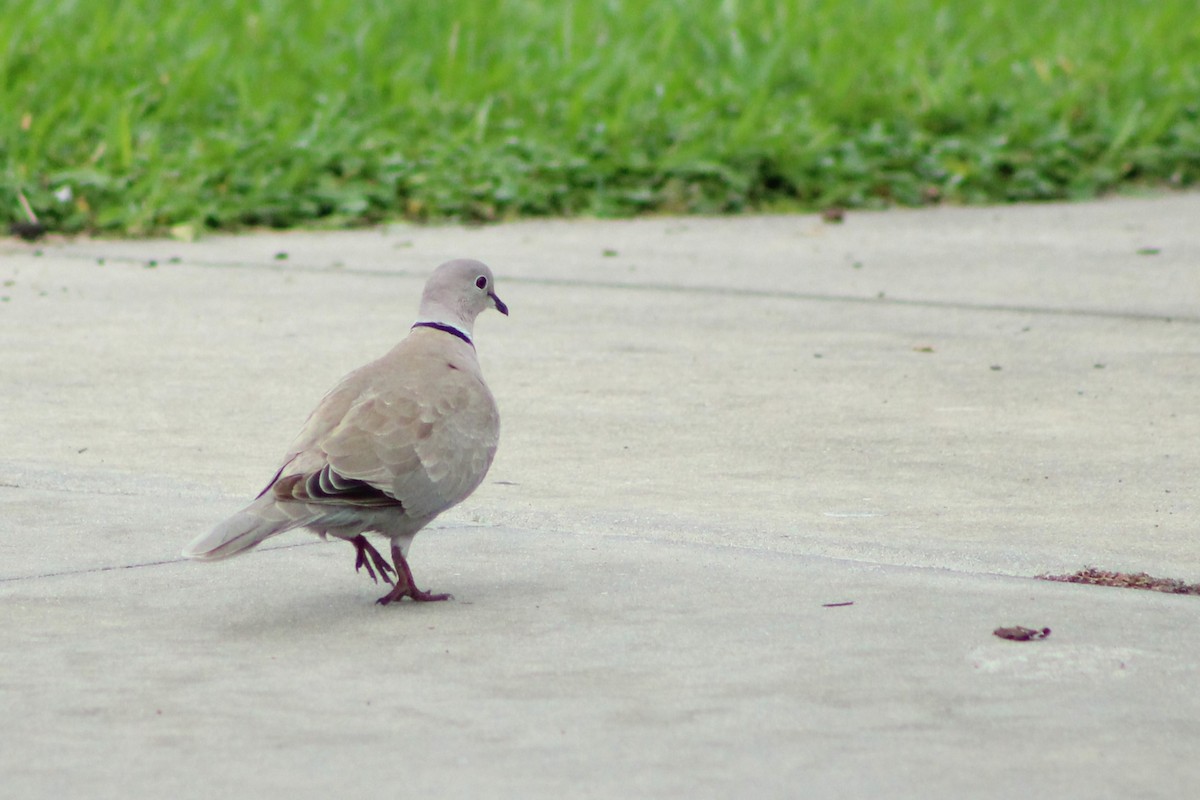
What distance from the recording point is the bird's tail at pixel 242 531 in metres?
3.50

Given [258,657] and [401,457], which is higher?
[401,457]

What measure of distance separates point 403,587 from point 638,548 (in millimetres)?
588

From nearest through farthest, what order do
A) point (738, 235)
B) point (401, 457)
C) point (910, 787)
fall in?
point (910, 787) < point (401, 457) < point (738, 235)

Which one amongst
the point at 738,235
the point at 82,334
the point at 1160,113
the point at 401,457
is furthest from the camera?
the point at 1160,113

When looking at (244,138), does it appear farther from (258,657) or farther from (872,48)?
(258,657)

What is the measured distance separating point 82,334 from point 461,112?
15.7 feet

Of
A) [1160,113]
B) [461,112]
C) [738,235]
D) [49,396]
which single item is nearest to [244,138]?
[461,112]

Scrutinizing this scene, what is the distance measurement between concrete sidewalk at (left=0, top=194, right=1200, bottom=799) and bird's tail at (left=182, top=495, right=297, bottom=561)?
6.2 inches

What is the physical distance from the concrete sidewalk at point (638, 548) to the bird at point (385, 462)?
16 cm

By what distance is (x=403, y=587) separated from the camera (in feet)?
12.5

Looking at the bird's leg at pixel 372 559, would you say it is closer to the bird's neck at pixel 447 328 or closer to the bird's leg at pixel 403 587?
the bird's leg at pixel 403 587

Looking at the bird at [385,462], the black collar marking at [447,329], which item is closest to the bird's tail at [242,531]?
the bird at [385,462]

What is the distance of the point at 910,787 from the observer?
2801mm

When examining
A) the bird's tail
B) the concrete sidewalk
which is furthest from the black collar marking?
the bird's tail
